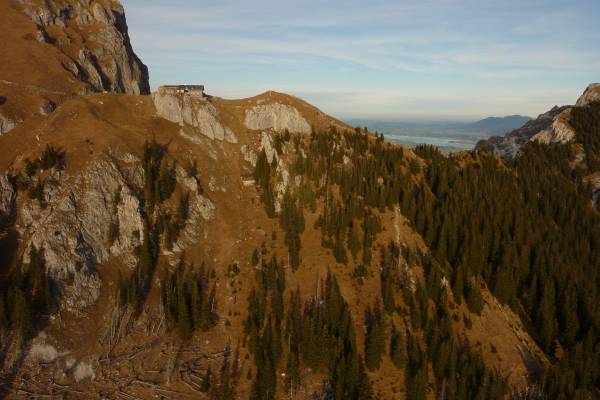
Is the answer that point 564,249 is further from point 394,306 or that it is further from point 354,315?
point 354,315

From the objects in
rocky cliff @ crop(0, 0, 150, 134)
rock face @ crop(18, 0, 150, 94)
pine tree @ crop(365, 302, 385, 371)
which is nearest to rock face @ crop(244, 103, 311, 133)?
rocky cliff @ crop(0, 0, 150, 134)

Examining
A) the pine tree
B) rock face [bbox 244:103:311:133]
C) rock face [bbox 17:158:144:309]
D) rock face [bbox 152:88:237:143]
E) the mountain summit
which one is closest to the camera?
the mountain summit

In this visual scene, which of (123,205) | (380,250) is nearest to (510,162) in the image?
(380,250)

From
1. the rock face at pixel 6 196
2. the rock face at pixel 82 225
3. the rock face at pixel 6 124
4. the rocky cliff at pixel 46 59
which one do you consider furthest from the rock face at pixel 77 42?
the rock face at pixel 82 225

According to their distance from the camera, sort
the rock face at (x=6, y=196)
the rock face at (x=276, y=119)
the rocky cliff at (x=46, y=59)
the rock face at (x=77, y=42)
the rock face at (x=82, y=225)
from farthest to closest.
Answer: the rock face at (x=77, y=42) → the rocky cliff at (x=46, y=59) → the rock face at (x=276, y=119) → the rock face at (x=6, y=196) → the rock face at (x=82, y=225)

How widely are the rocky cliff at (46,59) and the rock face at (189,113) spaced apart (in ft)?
137

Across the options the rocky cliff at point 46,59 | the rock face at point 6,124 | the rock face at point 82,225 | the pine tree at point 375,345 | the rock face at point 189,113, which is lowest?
the pine tree at point 375,345

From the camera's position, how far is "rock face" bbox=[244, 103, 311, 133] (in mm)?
126750

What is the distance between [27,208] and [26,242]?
804 centimetres

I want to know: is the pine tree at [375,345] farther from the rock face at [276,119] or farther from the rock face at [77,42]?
the rock face at [77,42]

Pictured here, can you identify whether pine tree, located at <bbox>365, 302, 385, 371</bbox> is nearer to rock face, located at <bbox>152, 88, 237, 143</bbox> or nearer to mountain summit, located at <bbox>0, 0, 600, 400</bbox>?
mountain summit, located at <bbox>0, 0, 600, 400</bbox>

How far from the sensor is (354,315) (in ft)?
268

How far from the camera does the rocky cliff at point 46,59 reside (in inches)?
5079

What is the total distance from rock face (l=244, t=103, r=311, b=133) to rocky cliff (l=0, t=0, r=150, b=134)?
67084 mm
